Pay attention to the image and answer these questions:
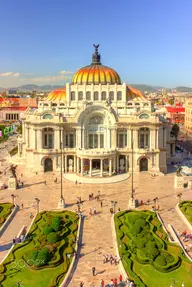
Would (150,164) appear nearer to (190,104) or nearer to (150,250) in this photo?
(150,250)

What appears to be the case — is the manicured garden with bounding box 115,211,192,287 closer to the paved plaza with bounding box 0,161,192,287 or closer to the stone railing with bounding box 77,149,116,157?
the paved plaza with bounding box 0,161,192,287

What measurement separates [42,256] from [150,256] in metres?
11.0

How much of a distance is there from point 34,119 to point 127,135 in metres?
20.7

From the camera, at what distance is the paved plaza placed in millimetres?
33094

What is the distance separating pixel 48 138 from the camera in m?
70.6

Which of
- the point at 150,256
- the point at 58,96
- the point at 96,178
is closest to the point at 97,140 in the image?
the point at 96,178

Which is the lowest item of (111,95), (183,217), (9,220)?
(9,220)

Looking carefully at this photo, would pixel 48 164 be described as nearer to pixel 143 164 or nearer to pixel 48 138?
pixel 48 138

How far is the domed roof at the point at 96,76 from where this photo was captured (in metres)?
79.5

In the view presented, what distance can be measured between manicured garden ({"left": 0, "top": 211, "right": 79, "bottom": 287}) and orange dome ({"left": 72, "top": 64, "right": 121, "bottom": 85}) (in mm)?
45627

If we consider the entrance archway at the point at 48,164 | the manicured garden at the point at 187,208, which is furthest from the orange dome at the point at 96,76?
the manicured garden at the point at 187,208

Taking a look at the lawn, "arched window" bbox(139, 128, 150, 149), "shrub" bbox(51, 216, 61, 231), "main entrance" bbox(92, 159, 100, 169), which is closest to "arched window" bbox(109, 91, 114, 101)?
"arched window" bbox(139, 128, 150, 149)

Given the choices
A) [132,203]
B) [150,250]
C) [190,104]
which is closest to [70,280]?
[150,250]

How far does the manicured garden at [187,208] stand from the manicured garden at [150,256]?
18.2 ft
